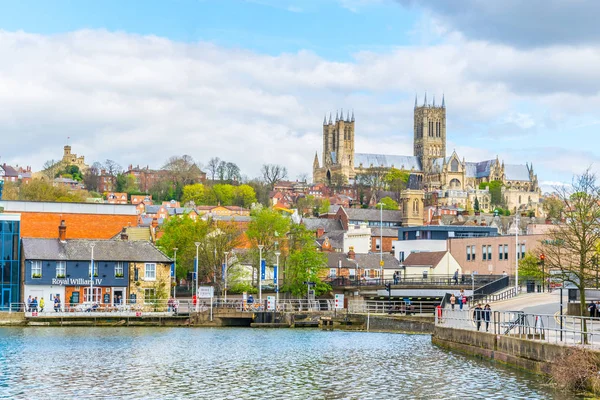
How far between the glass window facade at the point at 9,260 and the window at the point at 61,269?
3.40 m

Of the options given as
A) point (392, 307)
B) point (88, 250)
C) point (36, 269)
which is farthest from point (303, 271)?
point (36, 269)

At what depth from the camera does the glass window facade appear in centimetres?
8138

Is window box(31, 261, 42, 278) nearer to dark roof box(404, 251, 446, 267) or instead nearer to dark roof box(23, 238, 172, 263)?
dark roof box(23, 238, 172, 263)

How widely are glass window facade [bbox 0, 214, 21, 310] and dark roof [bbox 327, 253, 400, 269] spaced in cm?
4623

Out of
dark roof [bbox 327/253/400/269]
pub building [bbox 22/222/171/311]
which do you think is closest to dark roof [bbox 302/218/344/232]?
dark roof [bbox 327/253/400/269]

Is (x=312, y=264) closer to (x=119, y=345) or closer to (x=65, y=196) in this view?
(x=119, y=345)

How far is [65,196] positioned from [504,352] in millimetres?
104904

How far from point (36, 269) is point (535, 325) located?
5006 centimetres

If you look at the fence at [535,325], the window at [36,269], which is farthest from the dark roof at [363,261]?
the fence at [535,325]

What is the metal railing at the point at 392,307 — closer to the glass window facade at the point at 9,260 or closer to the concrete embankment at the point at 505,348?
the concrete embankment at the point at 505,348

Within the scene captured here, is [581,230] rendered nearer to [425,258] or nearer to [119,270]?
[119,270]

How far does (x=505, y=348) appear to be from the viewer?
44750 millimetres

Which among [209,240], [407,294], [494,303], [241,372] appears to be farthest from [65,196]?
[241,372]

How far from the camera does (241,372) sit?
4384cm
